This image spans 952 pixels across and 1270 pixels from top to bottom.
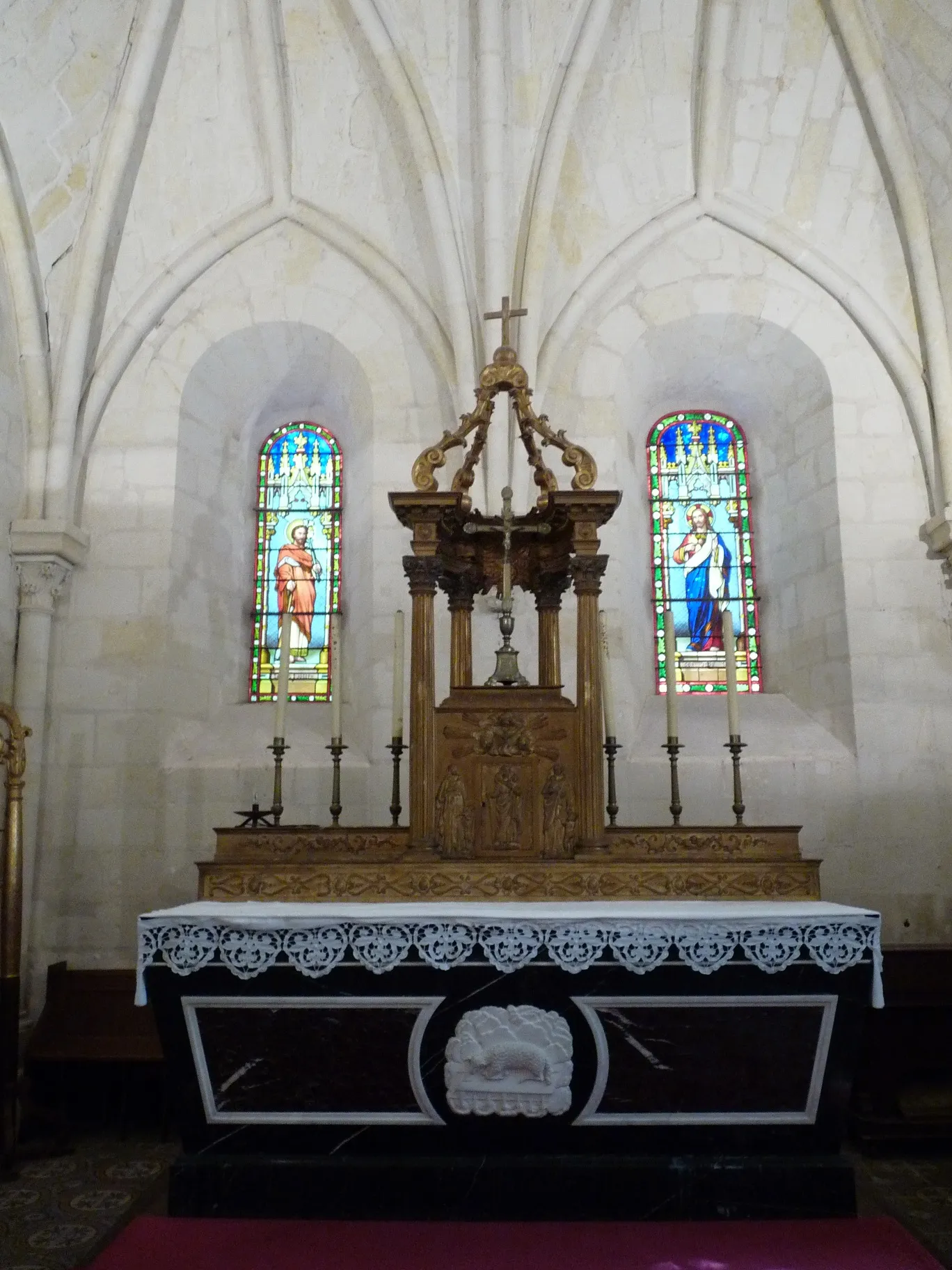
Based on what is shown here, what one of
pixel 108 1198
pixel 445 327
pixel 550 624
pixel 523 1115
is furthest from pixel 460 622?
pixel 445 327

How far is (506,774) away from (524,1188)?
5.16 ft

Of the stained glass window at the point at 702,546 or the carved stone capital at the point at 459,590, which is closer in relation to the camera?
the carved stone capital at the point at 459,590

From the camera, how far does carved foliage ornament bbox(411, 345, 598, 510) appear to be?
4.89 m

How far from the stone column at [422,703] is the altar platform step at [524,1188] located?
4.07 ft

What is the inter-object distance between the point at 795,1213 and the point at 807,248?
6.73 m

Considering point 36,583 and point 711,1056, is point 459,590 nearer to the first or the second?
point 711,1056

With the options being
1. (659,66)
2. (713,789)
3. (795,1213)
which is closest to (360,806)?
(713,789)

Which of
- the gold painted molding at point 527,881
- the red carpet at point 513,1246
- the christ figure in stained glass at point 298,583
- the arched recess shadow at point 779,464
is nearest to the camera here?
the red carpet at point 513,1246

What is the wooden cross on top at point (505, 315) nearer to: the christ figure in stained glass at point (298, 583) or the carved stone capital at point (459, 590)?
the carved stone capital at point (459, 590)

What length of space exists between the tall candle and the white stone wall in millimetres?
2422

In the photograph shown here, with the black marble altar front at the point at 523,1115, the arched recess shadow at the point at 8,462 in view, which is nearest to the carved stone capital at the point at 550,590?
the black marble altar front at the point at 523,1115

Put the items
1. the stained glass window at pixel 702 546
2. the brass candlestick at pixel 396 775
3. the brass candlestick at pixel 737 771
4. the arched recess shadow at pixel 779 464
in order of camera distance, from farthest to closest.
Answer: the stained glass window at pixel 702 546, the arched recess shadow at pixel 779 464, the brass candlestick at pixel 396 775, the brass candlestick at pixel 737 771

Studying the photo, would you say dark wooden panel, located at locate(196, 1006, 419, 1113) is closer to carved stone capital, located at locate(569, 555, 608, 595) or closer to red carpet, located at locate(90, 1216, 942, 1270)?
red carpet, located at locate(90, 1216, 942, 1270)

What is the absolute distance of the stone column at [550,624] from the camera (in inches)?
203
